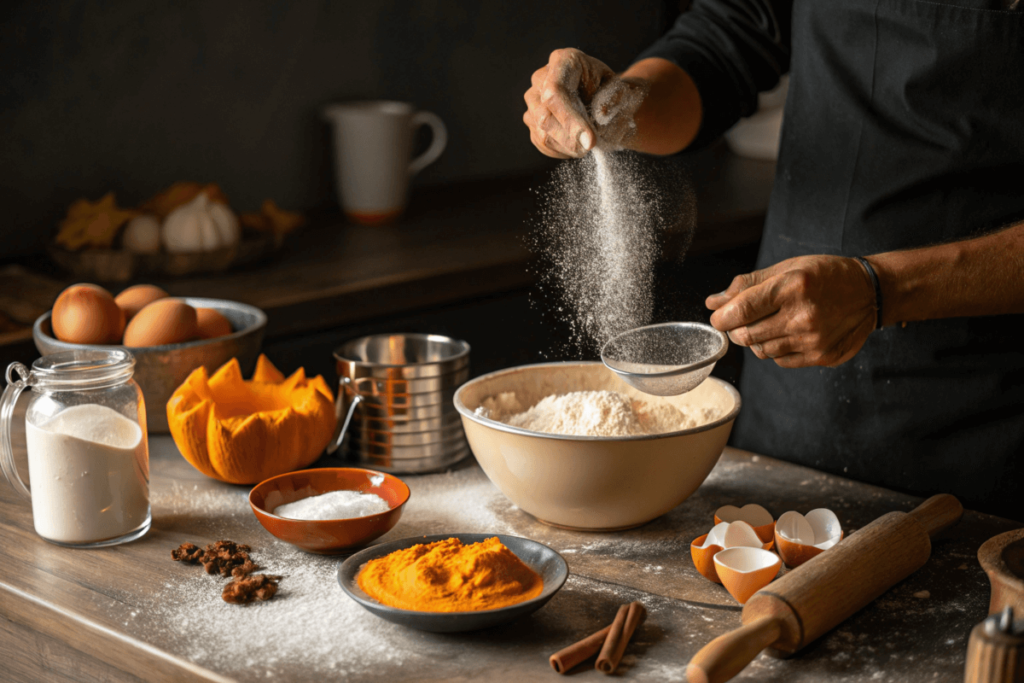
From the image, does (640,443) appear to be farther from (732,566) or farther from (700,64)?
(700,64)

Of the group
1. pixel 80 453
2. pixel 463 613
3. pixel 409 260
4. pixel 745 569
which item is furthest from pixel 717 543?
pixel 409 260

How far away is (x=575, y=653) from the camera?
0.77m

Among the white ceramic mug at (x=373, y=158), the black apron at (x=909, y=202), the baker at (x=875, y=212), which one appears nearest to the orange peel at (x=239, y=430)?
the baker at (x=875, y=212)

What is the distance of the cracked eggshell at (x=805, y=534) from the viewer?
0.94 meters

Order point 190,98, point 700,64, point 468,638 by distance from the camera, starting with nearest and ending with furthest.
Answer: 1. point 468,638
2. point 700,64
3. point 190,98

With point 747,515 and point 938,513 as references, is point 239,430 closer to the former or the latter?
point 747,515

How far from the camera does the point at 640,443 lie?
977 millimetres

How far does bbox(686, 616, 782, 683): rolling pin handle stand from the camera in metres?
0.70

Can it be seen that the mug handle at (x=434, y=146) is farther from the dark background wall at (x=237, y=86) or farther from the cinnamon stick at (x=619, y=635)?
the cinnamon stick at (x=619, y=635)

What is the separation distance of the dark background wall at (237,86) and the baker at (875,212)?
123cm

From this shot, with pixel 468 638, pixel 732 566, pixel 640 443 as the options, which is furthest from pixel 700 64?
pixel 468 638

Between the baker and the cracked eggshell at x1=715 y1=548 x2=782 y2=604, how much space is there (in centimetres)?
25

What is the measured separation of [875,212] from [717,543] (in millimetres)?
680

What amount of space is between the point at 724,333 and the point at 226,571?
0.59 metres
